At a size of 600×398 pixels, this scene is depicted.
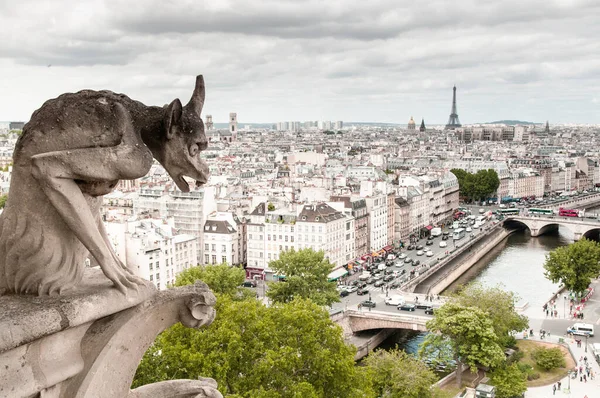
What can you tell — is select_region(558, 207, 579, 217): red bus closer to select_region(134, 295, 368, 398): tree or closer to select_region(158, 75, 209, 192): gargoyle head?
select_region(134, 295, 368, 398): tree

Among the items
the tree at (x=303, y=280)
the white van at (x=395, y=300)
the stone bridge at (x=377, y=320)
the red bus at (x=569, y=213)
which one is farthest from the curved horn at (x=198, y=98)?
the red bus at (x=569, y=213)

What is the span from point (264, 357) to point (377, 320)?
27.7 meters

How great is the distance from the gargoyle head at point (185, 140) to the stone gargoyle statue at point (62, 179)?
0.20 feet

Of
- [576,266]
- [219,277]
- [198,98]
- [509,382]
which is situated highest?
[198,98]

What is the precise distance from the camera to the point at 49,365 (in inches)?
249

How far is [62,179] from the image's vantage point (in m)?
6.31

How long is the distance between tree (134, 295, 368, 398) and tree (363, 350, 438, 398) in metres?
10.9

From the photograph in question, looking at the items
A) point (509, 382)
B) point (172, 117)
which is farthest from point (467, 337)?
point (172, 117)

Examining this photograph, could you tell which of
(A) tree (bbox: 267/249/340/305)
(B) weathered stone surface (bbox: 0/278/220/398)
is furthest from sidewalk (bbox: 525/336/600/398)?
(B) weathered stone surface (bbox: 0/278/220/398)

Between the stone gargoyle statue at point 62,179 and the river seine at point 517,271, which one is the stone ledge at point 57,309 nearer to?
the stone gargoyle statue at point 62,179

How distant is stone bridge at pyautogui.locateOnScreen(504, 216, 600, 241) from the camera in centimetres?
8925

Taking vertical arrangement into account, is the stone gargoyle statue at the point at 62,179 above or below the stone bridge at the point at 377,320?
above

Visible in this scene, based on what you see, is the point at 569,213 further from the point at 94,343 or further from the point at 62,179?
the point at 62,179

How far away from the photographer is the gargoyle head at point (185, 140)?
6.74 meters
